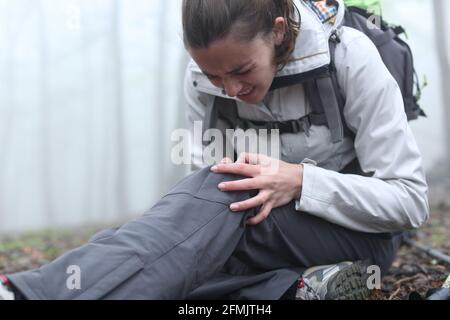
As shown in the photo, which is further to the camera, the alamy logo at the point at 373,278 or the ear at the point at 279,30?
the alamy logo at the point at 373,278

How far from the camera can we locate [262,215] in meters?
1.80

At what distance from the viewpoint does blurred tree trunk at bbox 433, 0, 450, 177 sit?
9516 millimetres

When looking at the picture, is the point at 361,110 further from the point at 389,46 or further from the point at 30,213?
the point at 30,213

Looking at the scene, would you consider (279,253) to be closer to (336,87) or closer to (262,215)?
(262,215)

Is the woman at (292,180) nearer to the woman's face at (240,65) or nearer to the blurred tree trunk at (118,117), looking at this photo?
the woman's face at (240,65)

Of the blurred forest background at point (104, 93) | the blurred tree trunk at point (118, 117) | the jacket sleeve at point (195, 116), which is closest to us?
the jacket sleeve at point (195, 116)

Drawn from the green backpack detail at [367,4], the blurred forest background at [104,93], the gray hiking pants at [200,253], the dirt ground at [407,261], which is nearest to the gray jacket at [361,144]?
the gray hiking pants at [200,253]

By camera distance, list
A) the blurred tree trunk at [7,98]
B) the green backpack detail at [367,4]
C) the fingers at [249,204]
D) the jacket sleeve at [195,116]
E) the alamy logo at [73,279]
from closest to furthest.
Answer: the alamy logo at [73,279]
the fingers at [249,204]
the green backpack detail at [367,4]
the jacket sleeve at [195,116]
the blurred tree trunk at [7,98]

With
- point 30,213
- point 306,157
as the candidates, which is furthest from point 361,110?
point 30,213

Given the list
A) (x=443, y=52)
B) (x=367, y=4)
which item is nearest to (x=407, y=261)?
(x=367, y=4)

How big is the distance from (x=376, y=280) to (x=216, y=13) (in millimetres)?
1149

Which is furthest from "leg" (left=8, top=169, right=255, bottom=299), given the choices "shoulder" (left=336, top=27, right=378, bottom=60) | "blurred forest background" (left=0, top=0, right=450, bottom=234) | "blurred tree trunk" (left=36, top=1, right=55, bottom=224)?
"blurred tree trunk" (left=36, top=1, right=55, bottom=224)

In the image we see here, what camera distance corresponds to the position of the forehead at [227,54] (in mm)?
1815

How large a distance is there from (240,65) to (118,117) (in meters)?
13.6
